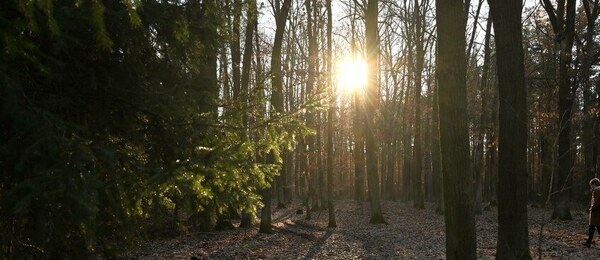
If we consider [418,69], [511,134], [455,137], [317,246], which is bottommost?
[317,246]

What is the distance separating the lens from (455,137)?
580cm

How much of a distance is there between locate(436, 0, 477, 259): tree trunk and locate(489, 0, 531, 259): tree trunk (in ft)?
7.27

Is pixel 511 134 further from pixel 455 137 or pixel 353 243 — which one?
pixel 353 243

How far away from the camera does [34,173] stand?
11.4 ft

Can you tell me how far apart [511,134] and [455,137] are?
262cm

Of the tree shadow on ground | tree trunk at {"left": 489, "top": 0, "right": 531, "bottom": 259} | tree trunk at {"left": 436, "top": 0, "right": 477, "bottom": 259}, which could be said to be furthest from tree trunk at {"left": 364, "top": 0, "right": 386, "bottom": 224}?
tree trunk at {"left": 436, "top": 0, "right": 477, "bottom": 259}

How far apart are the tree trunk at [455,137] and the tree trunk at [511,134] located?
2.22 meters

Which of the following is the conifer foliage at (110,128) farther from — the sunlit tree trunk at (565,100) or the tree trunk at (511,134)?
the sunlit tree trunk at (565,100)

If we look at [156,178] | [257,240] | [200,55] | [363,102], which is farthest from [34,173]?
[363,102]

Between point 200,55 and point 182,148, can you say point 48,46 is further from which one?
point 200,55

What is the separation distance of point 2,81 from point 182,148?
2.06 meters

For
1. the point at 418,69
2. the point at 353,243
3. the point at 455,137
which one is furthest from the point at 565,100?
the point at 455,137

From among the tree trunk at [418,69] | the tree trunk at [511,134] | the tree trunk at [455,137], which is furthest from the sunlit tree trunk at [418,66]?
the tree trunk at [455,137]

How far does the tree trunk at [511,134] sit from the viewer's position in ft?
24.9
